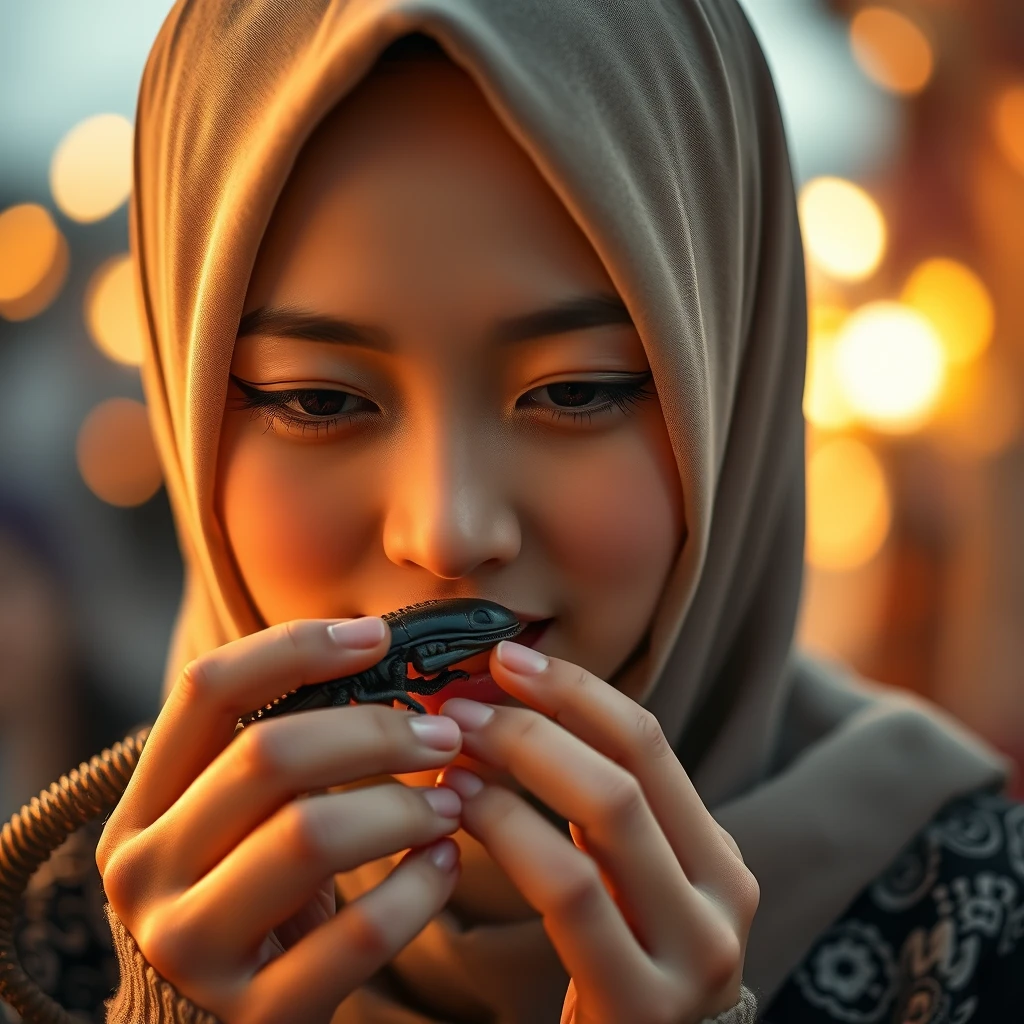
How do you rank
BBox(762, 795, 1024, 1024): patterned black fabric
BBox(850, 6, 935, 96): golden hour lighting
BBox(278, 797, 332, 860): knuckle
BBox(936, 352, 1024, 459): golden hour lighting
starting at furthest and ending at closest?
1. BBox(850, 6, 935, 96): golden hour lighting
2. BBox(936, 352, 1024, 459): golden hour lighting
3. BBox(762, 795, 1024, 1024): patterned black fabric
4. BBox(278, 797, 332, 860): knuckle

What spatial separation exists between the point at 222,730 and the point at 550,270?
14.2 inches

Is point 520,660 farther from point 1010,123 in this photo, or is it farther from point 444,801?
point 1010,123

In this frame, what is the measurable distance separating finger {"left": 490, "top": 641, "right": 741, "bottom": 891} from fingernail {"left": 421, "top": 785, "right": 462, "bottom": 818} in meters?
0.07

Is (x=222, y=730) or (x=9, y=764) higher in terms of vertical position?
(x=222, y=730)

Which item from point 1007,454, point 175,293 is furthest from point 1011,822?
point 1007,454

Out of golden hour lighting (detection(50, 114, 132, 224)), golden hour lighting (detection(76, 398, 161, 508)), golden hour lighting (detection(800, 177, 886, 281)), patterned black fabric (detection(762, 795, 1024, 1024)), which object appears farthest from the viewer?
golden hour lighting (detection(800, 177, 886, 281))

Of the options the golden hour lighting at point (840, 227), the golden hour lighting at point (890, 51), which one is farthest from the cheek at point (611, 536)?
the golden hour lighting at point (890, 51)

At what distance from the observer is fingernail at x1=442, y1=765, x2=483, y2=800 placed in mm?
673

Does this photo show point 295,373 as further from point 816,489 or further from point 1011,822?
point 816,489

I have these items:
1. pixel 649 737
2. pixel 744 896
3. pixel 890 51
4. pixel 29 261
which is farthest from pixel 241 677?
pixel 890 51

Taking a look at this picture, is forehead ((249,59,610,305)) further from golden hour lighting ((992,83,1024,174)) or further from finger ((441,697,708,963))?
golden hour lighting ((992,83,1024,174))

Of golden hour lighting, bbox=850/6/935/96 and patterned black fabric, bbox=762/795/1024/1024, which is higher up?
golden hour lighting, bbox=850/6/935/96

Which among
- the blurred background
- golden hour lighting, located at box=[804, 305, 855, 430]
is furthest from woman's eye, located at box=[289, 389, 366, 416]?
golden hour lighting, located at box=[804, 305, 855, 430]

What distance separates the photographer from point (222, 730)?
0.67 m
